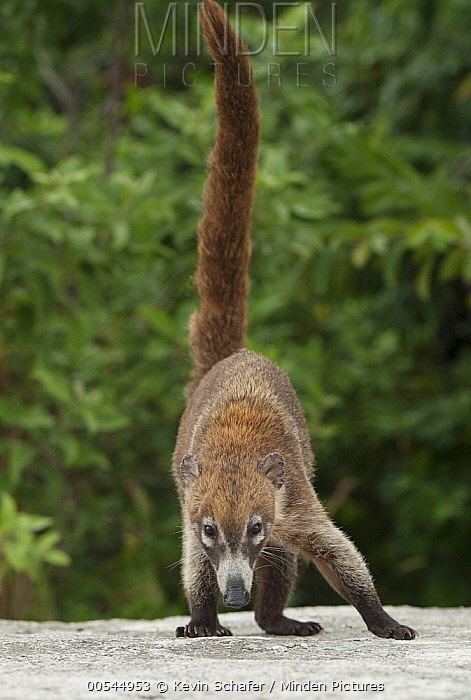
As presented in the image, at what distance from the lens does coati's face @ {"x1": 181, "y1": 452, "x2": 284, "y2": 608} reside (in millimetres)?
3918

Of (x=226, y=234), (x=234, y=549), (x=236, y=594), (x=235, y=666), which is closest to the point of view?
(x=235, y=666)

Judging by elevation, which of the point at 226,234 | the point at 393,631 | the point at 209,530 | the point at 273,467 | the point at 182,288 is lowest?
the point at 393,631

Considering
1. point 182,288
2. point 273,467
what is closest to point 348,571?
point 273,467

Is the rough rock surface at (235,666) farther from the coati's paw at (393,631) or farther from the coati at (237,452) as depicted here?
the coati at (237,452)

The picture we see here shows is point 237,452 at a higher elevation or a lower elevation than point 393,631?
higher

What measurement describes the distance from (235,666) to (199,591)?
110cm

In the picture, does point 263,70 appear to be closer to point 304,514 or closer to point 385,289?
point 385,289

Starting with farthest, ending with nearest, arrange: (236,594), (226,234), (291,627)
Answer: (226,234)
(291,627)
(236,594)

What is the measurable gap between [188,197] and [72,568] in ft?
9.32

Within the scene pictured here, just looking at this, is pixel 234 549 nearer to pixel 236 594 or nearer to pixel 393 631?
pixel 236 594

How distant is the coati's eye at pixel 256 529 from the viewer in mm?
4055

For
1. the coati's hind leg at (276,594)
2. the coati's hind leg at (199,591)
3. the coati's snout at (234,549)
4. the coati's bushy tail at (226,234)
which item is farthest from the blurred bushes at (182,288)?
the coati's snout at (234,549)

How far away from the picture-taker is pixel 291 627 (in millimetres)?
4852

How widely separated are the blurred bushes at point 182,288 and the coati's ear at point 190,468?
1865mm
